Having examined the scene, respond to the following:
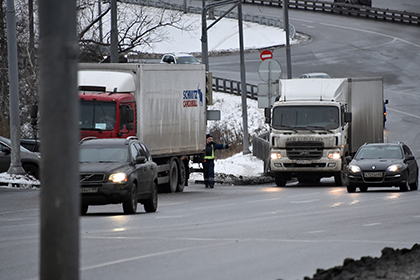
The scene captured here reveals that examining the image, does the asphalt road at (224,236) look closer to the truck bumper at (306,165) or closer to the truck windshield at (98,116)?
the truck windshield at (98,116)

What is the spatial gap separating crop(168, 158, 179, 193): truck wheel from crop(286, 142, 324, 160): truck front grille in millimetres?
3901

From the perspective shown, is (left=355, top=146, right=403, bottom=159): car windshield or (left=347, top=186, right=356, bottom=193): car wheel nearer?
(left=347, top=186, right=356, bottom=193): car wheel

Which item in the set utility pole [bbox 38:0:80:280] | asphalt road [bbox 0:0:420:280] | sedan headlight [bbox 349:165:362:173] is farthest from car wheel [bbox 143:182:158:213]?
utility pole [bbox 38:0:80:280]

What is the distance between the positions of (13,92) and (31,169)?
2.91m

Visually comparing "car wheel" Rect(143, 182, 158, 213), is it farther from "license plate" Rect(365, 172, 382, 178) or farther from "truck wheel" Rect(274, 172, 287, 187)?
"truck wheel" Rect(274, 172, 287, 187)

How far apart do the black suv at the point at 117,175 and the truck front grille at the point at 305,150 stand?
842 cm

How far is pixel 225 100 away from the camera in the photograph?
4931 centimetres

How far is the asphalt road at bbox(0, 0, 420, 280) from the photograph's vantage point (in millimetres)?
9172

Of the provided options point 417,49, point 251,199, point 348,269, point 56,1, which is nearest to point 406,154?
point 251,199

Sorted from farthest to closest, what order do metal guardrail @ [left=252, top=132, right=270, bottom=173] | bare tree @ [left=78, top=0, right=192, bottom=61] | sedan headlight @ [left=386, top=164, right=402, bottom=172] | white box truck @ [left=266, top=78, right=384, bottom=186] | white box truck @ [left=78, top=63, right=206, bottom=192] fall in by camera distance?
bare tree @ [left=78, top=0, right=192, bottom=61], metal guardrail @ [left=252, top=132, right=270, bottom=173], white box truck @ [left=266, top=78, right=384, bottom=186], sedan headlight @ [left=386, top=164, right=402, bottom=172], white box truck @ [left=78, top=63, right=206, bottom=192]

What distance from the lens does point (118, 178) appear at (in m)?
16.1

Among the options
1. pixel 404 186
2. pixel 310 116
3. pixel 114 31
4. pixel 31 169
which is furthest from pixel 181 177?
pixel 404 186

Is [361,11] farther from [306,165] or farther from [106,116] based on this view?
[106,116]

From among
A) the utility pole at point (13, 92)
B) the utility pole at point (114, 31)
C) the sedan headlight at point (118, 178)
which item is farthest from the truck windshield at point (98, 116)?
the sedan headlight at point (118, 178)
